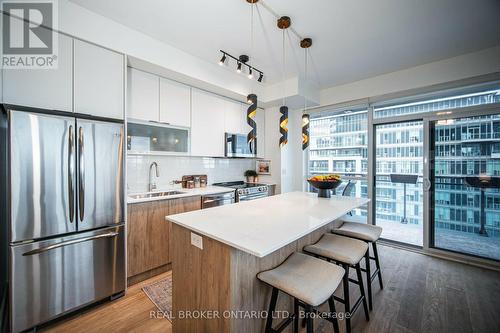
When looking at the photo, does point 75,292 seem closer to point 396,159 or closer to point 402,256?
point 402,256

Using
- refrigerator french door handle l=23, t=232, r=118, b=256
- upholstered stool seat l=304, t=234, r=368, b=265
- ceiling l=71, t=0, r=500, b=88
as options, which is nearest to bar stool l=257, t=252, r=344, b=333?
upholstered stool seat l=304, t=234, r=368, b=265

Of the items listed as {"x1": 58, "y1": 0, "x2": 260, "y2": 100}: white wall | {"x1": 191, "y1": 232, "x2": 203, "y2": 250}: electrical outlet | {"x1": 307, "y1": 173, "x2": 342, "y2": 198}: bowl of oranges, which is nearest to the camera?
{"x1": 191, "y1": 232, "x2": 203, "y2": 250}: electrical outlet

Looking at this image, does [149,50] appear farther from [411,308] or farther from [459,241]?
[459,241]

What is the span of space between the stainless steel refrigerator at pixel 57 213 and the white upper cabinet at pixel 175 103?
2.72ft

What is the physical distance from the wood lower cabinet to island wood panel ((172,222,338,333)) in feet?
3.17

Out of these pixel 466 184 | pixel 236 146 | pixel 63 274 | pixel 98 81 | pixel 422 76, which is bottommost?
pixel 63 274

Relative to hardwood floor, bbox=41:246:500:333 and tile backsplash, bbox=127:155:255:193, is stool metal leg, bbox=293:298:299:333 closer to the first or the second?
hardwood floor, bbox=41:246:500:333

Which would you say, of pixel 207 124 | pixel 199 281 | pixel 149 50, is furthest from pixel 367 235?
pixel 149 50

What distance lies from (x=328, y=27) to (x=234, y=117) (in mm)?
2022

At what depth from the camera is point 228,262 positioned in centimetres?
122

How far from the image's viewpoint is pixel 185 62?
2.80m

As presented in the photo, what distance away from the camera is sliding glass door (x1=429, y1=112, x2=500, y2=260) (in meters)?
2.80

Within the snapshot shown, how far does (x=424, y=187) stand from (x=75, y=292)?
4553 millimetres

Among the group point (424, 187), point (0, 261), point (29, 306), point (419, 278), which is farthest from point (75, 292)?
point (424, 187)
